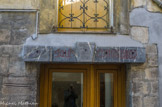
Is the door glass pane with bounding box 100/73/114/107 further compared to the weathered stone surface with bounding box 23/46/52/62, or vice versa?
the door glass pane with bounding box 100/73/114/107

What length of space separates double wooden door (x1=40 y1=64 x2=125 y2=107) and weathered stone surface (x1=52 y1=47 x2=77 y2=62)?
0.49 metres

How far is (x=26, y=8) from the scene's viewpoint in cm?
420

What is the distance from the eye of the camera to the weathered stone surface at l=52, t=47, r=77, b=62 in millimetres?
3928

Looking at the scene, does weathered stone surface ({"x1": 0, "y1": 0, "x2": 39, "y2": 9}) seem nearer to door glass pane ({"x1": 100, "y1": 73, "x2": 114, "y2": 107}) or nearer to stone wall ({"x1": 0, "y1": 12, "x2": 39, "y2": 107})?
stone wall ({"x1": 0, "y1": 12, "x2": 39, "y2": 107})

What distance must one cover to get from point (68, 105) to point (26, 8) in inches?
83.8

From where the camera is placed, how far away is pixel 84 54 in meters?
3.97

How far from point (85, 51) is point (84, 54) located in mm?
60

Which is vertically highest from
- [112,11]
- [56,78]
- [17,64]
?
[112,11]

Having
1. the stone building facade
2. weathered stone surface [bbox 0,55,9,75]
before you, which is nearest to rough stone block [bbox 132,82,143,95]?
the stone building facade

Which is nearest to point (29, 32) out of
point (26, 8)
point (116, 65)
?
point (26, 8)

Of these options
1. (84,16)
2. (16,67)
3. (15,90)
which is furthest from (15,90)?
(84,16)

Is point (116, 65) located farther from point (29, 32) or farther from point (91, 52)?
point (29, 32)

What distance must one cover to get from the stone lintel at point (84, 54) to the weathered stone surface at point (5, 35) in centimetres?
47

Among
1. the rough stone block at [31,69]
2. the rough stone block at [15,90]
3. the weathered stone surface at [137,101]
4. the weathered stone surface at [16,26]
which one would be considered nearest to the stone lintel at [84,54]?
the rough stone block at [31,69]
